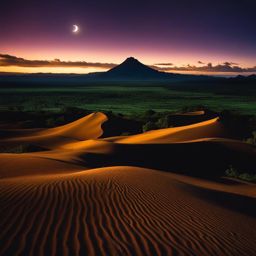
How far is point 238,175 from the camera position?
16.9m

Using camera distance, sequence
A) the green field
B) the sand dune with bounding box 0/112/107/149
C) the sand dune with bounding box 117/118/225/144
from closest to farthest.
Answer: the sand dune with bounding box 117/118/225/144 < the sand dune with bounding box 0/112/107/149 < the green field

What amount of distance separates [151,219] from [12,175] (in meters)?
7.66

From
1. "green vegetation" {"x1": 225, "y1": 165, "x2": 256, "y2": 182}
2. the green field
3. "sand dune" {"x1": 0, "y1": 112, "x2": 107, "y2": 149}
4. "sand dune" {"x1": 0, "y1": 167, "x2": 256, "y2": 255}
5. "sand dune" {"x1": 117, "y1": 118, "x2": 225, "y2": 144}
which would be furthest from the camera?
the green field

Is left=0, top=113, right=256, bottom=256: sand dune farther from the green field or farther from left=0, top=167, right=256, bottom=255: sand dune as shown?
the green field

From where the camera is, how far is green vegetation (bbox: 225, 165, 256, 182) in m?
16.2

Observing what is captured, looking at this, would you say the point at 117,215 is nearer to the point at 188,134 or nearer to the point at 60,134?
Result: the point at 188,134

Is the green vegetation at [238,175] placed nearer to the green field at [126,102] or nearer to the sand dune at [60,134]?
the sand dune at [60,134]

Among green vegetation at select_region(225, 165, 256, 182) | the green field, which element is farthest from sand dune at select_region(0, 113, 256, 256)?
the green field

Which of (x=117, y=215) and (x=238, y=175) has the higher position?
(x=117, y=215)

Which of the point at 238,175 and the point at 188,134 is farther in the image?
the point at 188,134

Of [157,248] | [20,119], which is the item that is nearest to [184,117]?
[20,119]

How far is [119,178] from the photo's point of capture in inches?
435

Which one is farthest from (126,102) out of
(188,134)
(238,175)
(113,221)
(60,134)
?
(113,221)

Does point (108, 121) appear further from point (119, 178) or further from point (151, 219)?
point (151, 219)
